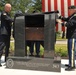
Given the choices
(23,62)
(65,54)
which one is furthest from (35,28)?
(65,54)

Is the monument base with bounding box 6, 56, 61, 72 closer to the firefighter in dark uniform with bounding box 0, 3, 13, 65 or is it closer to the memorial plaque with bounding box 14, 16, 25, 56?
the memorial plaque with bounding box 14, 16, 25, 56

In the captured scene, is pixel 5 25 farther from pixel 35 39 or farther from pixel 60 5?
pixel 60 5

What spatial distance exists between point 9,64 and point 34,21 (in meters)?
1.23

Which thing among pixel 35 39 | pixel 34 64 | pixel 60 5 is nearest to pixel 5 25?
pixel 35 39

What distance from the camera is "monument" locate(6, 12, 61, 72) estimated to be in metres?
5.84

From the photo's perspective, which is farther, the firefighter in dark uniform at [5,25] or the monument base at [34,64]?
the firefighter in dark uniform at [5,25]

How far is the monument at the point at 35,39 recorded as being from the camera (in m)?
5.84

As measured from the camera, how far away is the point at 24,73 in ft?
18.4

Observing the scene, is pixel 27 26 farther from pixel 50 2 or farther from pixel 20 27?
pixel 50 2

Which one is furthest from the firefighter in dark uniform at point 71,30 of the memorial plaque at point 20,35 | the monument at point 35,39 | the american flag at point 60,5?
the american flag at point 60,5

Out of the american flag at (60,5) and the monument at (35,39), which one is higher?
the american flag at (60,5)

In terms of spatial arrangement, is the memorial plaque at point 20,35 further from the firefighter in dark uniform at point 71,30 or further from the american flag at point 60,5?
the american flag at point 60,5

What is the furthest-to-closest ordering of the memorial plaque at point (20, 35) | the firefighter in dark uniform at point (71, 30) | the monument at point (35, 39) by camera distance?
the memorial plaque at point (20, 35) → the monument at point (35, 39) → the firefighter in dark uniform at point (71, 30)

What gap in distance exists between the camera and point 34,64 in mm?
5895
